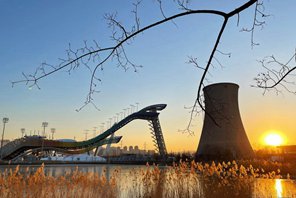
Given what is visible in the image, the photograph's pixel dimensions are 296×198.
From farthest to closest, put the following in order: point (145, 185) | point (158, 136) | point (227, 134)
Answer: point (158, 136) → point (227, 134) → point (145, 185)

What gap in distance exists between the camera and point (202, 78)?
278cm

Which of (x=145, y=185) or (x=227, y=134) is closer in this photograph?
(x=145, y=185)

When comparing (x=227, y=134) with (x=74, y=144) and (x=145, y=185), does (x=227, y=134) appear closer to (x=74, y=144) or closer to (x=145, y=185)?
(x=145, y=185)

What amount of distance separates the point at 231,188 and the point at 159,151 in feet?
142

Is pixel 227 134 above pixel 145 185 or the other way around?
above

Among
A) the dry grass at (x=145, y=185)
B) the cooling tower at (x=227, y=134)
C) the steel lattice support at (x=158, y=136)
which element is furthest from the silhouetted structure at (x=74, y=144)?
the dry grass at (x=145, y=185)

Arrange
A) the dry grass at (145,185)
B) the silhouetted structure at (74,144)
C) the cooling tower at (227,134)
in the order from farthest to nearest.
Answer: the silhouetted structure at (74,144)
the cooling tower at (227,134)
the dry grass at (145,185)

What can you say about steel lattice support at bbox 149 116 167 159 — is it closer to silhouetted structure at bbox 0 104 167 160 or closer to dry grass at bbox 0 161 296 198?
silhouetted structure at bbox 0 104 167 160

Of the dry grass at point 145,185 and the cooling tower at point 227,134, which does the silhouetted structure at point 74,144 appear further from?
the dry grass at point 145,185

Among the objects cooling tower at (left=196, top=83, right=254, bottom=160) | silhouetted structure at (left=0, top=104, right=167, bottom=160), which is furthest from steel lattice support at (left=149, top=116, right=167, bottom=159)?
cooling tower at (left=196, top=83, right=254, bottom=160)

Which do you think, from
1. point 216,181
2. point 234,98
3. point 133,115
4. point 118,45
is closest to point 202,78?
point 118,45

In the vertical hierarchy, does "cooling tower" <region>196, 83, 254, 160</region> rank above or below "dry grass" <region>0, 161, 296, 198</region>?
above

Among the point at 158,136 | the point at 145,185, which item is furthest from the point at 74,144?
the point at 145,185

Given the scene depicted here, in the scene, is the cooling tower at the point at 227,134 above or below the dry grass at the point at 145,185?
above
